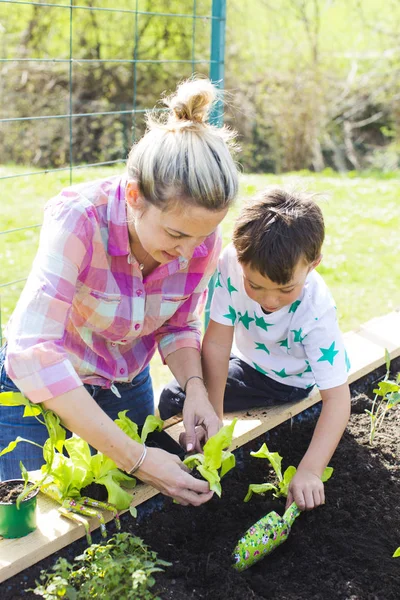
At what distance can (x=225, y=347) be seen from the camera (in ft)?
7.87

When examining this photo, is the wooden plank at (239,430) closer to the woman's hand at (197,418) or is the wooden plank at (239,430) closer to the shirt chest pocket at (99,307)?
the woman's hand at (197,418)

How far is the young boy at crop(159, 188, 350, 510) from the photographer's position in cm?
203

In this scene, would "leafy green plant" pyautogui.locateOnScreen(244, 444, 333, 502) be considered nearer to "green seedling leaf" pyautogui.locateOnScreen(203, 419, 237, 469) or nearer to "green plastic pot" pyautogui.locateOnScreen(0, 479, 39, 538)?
"green seedling leaf" pyautogui.locateOnScreen(203, 419, 237, 469)

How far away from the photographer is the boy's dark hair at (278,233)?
2.00 m

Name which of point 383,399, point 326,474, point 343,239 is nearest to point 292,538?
point 326,474

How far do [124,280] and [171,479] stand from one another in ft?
2.00

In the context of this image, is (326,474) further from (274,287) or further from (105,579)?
(105,579)

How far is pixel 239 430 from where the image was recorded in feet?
7.79

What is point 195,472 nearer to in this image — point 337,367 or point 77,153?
point 337,367

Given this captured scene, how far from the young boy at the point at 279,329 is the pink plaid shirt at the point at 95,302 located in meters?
0.11

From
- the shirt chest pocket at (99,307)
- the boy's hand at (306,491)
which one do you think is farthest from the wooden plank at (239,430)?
the shirt chest pocket at (99,307)

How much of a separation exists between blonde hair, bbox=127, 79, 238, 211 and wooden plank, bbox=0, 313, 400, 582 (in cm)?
83

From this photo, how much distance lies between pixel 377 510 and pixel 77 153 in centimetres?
687

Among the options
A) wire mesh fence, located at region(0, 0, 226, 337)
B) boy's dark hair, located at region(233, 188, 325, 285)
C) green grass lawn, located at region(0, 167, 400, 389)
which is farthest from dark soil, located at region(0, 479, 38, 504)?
wire mesh fence, located at region(0, 0, 226, 337)
